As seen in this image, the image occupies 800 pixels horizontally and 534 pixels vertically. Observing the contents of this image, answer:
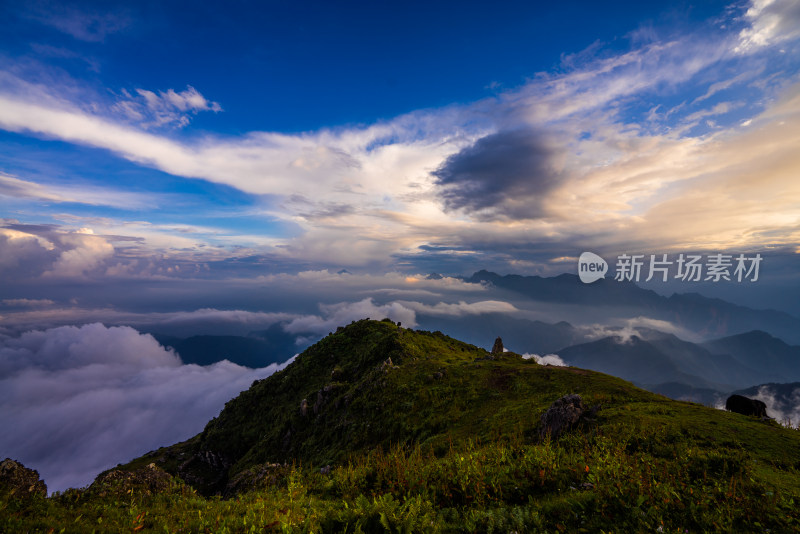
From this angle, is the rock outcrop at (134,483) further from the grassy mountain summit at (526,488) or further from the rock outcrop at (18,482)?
the rock outcrop at (18,482)

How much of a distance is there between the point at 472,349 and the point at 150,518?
67.8 meters

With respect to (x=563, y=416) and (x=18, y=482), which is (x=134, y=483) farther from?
(x=563, y=416)

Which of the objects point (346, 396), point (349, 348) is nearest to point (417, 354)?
point (346, 396)

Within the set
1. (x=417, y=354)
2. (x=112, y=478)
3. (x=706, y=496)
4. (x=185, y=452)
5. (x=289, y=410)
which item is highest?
(x=706, y=496)

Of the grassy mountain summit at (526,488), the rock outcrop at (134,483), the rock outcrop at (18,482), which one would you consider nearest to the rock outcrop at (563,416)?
the grassy mountain summit at (526,488)

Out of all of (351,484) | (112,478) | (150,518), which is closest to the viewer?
(150,518)

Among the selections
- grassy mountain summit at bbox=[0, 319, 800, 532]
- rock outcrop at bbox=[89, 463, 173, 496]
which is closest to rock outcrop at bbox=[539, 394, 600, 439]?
grassy mountain summit at bbox=[0, 319, 800, 532]

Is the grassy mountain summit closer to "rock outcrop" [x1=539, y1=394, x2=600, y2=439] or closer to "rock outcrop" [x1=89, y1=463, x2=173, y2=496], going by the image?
"rock outcrop" [x1=89, y1=463, x2=173, y2=496]

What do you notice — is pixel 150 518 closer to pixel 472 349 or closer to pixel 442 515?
pixel 442 515

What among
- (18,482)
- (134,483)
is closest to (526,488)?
(134,483)

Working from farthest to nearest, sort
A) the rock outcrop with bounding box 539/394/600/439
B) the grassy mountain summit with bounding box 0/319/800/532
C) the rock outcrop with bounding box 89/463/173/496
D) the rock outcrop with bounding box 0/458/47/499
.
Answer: the rock outcrop with bounding box 539/394/600/439 < the rock outcrop with bounding box 89/463/173/496 < the rock outcrop with bounding box 0/458/47/499 < the grassy mountain summit with bounding box 0/319/800/532

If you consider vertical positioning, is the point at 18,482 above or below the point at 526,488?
below

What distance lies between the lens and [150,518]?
8.55 meters

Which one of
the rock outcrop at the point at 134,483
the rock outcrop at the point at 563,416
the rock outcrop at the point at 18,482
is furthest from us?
the rock outcrop at the point at 563,416
